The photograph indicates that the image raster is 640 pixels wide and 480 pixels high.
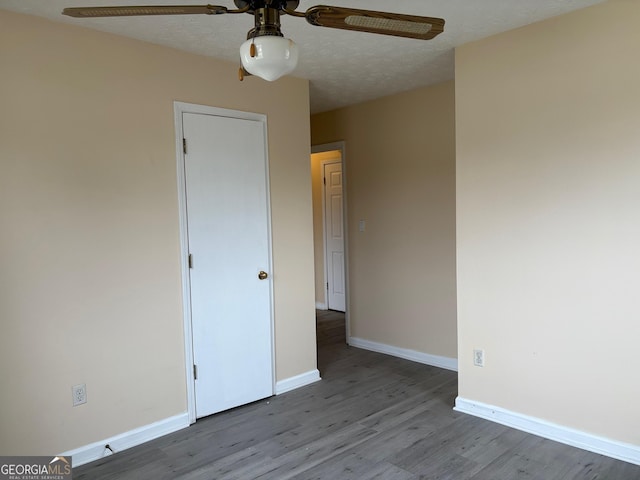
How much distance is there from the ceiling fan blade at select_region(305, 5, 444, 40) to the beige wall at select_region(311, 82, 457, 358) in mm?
2436

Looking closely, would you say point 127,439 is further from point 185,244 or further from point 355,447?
point 355,447

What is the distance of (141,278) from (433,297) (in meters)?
2.48

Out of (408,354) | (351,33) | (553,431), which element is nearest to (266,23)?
(351,33)

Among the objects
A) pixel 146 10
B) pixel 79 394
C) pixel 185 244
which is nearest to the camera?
pixel 146 10

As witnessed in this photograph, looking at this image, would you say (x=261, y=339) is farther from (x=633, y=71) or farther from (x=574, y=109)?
(x=633, y=71)

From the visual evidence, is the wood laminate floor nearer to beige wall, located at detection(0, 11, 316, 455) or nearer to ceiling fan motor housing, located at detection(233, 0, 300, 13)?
beige wall, located at detection(0, 11, 316, 455)

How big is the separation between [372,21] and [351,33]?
135cm

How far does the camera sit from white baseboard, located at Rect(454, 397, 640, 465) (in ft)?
8.22

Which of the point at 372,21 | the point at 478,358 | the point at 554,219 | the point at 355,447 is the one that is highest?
→ the point at 372,21

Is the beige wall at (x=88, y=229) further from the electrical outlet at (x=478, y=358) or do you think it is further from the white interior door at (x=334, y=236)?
the white interior door at (x=334, y=236)

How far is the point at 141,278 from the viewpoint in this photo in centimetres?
286

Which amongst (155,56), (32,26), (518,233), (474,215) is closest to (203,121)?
(155,56)

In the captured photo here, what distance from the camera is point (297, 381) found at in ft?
12.2

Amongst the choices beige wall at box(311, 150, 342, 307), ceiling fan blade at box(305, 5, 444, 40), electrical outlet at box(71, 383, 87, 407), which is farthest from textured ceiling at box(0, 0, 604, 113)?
beige wall at box(311, 150, 342, 307)
